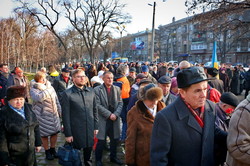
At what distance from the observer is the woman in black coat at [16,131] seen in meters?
2.98

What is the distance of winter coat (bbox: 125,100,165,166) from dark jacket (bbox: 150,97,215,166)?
0.95 m

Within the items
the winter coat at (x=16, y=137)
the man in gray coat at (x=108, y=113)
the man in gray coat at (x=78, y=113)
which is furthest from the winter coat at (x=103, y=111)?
the winter coat at (x=16, y=137)

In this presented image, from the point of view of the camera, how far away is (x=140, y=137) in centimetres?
299

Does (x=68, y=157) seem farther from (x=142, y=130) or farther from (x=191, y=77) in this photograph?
(x=191, y=77)

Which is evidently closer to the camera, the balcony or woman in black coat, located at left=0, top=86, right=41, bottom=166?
woman in black coat, located at left=0, top=86, right=41, bottom=166

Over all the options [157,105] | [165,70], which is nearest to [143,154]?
[157,105]

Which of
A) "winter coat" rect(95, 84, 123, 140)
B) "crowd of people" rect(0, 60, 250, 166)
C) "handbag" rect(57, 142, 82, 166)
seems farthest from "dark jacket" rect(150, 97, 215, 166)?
"winter coat" rect(95, 84, 123, 140)

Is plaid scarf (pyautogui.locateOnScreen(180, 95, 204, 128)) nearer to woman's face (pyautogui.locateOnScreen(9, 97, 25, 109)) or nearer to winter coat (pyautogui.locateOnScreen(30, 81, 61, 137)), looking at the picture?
woman's face (pyautogui.locateOnScreen(9, 97, 25, 109))

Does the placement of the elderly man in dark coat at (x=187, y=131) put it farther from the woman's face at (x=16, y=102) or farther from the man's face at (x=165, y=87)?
the woman's face at (x=16, y=102)

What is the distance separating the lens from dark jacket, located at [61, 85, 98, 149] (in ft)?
12.4

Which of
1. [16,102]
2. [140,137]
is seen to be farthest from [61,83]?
[140,137]

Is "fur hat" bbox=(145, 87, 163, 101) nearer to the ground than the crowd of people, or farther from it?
farther from it

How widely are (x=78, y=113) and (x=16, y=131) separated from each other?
1.07m

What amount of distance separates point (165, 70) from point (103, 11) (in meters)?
16.7
